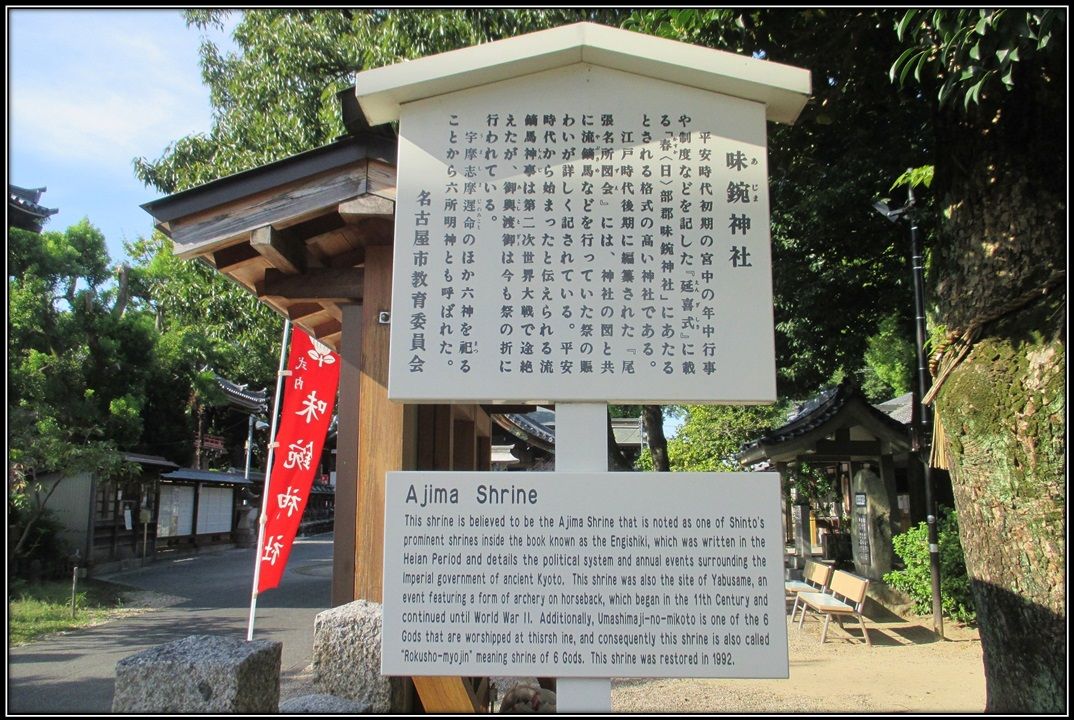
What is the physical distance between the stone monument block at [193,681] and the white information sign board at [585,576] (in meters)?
0.92

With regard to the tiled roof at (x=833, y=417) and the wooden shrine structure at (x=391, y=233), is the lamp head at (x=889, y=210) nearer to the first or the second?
the tiled roof at (x=833, y=417)

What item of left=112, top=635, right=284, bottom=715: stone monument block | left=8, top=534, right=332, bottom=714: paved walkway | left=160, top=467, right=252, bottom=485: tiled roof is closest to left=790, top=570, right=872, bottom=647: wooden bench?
left=8, top=534, right=332, bottom=714: paved walkway

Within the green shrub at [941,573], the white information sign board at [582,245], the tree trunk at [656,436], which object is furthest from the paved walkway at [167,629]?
the green shrub at [941,573]

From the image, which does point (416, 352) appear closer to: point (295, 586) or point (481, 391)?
point (481, 391)

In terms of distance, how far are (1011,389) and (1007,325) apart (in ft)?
1.31

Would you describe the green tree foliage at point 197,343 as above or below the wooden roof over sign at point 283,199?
above

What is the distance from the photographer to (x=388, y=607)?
292 cm

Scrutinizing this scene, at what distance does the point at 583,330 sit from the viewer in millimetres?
3098

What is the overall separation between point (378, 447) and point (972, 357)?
146 inches

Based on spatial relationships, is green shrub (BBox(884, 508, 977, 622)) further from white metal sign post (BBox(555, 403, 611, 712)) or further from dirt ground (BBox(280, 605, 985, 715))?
white metal sign post (BBox(555, 403, 611, 712))

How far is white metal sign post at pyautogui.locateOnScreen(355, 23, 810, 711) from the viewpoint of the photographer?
290cm

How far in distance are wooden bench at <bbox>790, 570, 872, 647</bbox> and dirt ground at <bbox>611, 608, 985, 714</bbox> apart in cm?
36

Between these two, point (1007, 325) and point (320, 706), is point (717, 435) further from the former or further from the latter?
point (320, 706)

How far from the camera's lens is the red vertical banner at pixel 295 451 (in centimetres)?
680
